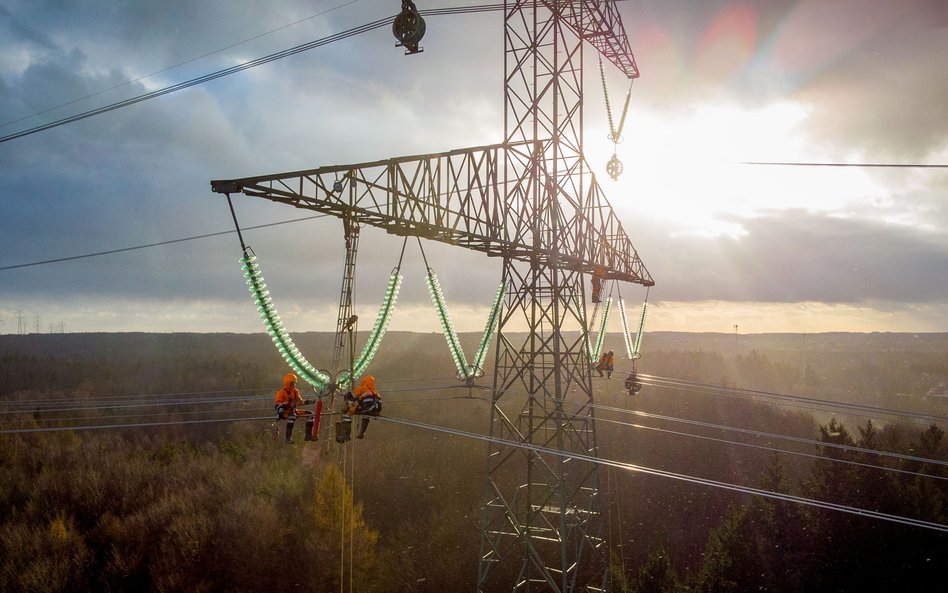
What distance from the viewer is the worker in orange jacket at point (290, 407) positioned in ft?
36.4

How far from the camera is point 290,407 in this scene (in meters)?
11.2

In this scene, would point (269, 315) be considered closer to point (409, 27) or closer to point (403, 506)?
point (409, 27)

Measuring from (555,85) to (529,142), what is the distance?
2.85 metres

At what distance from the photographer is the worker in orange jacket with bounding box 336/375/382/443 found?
11.1 m

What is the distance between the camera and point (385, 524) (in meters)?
46.3

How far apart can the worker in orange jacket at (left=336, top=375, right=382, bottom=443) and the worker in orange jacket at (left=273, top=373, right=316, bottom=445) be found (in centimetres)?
63

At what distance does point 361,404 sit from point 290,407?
4.66 feet

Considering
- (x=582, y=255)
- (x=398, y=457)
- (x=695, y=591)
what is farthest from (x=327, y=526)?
(x=582, y=255)

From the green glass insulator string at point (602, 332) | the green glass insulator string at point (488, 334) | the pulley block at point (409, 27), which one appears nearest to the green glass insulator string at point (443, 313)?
the green glass insulator string at point (488, 334)

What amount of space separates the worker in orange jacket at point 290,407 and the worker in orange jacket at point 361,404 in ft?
Answer: 2.06

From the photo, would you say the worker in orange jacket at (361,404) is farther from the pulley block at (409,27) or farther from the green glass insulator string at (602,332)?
the green glass insulator string at (602,332)

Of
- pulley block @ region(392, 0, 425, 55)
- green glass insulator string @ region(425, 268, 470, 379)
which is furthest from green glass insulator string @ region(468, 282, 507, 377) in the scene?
pulley block @ region(392, 0, 425, 55)

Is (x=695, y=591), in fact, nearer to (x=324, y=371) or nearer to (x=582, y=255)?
(x=582, y=255)

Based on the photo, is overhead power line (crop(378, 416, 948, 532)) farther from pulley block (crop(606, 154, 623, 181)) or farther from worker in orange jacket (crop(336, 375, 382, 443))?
pulley block (crop(606, 154, 623, 181))
